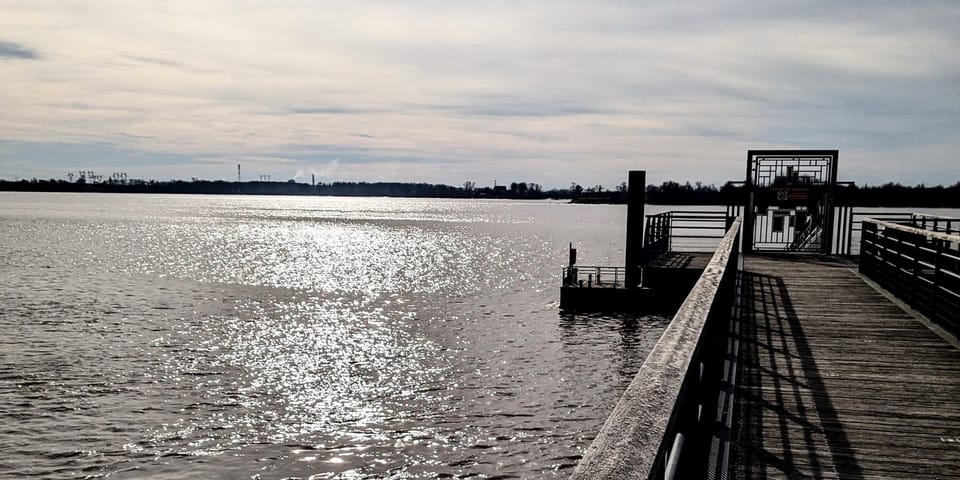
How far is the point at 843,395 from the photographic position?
5441 millimetres

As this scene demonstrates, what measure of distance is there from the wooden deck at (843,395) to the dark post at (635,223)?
16.5 m

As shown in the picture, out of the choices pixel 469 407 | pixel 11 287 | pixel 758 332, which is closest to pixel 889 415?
pixel 758 332

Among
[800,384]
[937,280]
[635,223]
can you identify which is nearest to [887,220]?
[937,280]

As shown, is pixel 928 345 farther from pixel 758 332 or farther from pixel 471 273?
pixel 471 273

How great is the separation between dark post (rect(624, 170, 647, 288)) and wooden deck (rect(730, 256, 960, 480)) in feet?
54.1

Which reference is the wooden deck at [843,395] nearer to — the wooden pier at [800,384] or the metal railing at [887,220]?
the wooden pier at [800,384]

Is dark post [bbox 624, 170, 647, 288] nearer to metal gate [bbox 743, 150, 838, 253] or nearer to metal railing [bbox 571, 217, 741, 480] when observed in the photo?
metal gate [bbox 743, 150, 838, 253]

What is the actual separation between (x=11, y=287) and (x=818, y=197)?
41433 millimetres

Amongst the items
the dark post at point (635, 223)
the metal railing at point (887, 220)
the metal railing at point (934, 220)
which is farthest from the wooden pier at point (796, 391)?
the dark post at point (635, 223)

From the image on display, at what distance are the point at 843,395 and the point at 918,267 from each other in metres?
4.72

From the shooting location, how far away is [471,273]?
4994 cm

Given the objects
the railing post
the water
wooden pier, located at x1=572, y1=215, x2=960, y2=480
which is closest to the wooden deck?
wooden pier, located at x1=572, y1=215, x2=960, y2=480

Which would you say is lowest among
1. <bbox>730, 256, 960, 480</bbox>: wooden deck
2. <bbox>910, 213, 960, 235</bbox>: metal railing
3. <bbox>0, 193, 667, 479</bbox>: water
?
<bbox>0, 193, 667, 479</bbox>: water

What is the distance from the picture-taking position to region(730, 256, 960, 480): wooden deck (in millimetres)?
4078
